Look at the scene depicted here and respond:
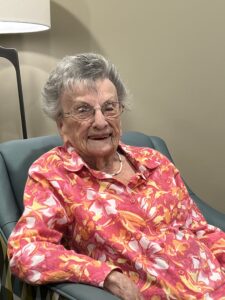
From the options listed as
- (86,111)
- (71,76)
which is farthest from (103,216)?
(71,76)

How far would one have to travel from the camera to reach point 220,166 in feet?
7.42

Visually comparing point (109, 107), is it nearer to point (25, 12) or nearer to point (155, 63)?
point (25, 12)

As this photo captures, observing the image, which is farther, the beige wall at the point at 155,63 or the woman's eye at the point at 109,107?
the beige wall at the point at 155,63

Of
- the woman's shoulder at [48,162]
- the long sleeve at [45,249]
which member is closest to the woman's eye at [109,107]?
the woman's shoulder at [48,162]

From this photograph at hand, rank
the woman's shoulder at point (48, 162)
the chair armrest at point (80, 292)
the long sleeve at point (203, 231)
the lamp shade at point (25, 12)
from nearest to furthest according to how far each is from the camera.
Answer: the chair armrest at point (80, 292) → the woman's shoulder at point (48, 162) → the long sleeve at point (203, 231) → the lamp shade at point (25, 12)

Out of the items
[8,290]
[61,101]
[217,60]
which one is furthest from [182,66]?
[8,290]

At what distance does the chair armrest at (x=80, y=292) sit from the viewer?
1002mm

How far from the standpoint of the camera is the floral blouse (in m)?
1.11

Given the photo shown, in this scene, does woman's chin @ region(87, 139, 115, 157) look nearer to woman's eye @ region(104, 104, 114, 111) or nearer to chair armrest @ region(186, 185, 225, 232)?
woman's eye @ region(104, 104, 114, 111)

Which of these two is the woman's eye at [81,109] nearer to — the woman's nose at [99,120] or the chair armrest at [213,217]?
the woman's nose at [99,120]

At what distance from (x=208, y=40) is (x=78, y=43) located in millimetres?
669

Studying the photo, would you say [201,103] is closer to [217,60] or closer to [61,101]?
[217,60]

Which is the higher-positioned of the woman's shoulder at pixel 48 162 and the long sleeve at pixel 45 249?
the woman's shoulder at pixel 48 162

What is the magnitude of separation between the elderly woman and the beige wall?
0.79m
